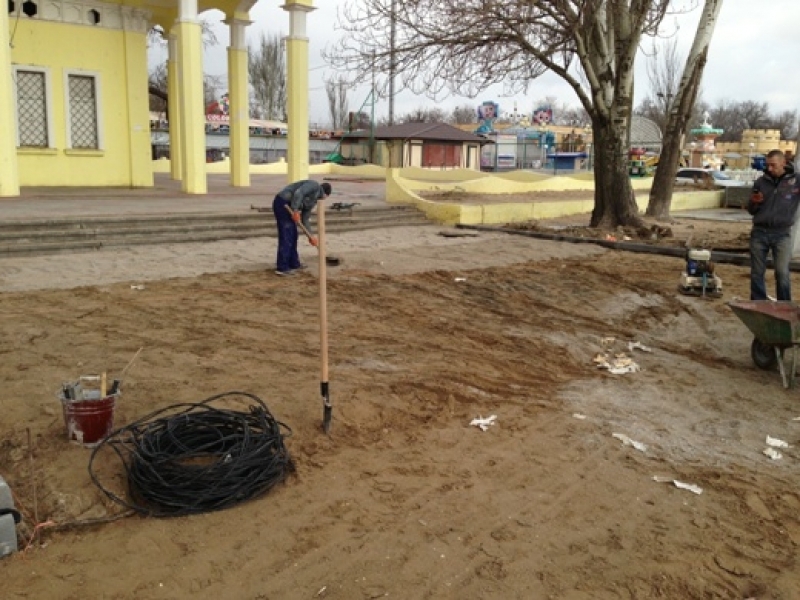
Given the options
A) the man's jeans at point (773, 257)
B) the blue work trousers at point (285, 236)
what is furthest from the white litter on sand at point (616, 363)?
the blue work trousers at point (285, 236)

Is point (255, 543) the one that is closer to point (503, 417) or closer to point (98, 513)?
point (98, 513)

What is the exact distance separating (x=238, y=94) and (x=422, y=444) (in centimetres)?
1916

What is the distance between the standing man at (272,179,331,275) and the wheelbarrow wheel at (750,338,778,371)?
5.65m

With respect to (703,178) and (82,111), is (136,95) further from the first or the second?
(703,178)

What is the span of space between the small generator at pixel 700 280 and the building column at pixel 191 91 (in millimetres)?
12552

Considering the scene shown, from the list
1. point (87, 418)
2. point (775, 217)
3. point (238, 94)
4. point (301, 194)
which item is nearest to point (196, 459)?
point (87, 418)

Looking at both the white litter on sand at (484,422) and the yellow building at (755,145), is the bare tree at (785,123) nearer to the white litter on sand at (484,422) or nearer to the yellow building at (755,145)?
the yellow building at (755,145)

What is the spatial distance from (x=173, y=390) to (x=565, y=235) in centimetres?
1132

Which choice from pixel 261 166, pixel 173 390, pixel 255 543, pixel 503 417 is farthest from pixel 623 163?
pixel 261 166

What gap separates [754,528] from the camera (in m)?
3.69

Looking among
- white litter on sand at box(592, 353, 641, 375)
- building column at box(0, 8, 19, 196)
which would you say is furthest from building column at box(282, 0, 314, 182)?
white litter on sand at box(592, 353, 641, 375)

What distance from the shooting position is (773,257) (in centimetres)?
800

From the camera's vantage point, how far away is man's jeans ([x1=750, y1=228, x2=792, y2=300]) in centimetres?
788

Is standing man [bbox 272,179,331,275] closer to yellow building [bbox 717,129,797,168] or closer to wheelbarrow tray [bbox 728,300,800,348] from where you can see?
wheelbarrow tray [bbox 728,300,800,348]
